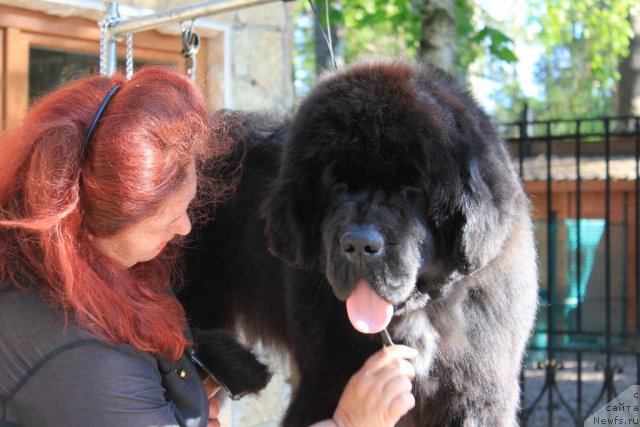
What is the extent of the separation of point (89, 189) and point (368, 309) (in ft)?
2.73

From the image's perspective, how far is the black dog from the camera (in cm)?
208

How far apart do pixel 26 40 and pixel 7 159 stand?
1.98 meters

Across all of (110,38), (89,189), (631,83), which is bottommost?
(89,189)

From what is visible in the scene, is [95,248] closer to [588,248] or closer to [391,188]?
[391,188]

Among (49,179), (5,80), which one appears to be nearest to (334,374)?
(49,179)

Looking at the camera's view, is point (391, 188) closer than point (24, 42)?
Yes

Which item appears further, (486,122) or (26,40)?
(26,40)

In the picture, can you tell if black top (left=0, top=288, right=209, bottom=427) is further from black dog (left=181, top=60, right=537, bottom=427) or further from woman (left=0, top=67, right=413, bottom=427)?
black dog (left=181, top=60, right=537, bottom=427)

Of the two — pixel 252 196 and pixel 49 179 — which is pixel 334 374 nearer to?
pixel 252 196

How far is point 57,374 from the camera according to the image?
1565mm

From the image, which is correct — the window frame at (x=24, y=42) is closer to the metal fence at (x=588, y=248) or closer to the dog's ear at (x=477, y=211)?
the dog's ear at (x=477, y=211)

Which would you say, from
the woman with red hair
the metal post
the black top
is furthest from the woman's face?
the metal post

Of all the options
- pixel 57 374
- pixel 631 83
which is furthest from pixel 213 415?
pixel 631 83

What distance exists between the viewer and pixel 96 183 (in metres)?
1.69
